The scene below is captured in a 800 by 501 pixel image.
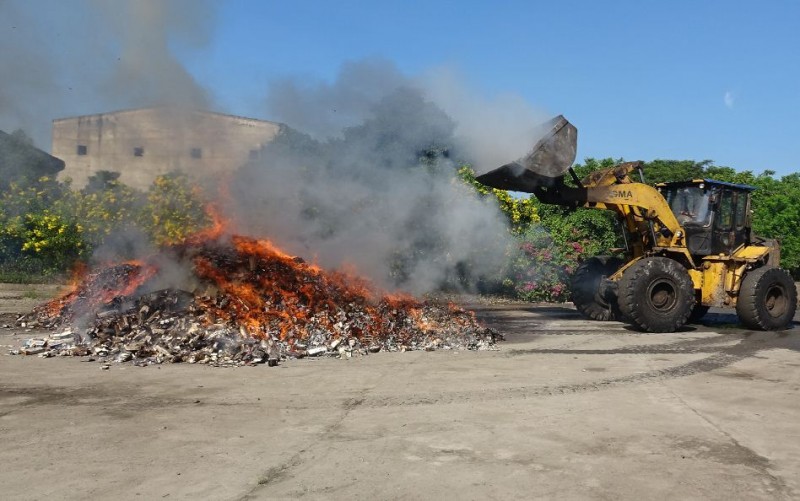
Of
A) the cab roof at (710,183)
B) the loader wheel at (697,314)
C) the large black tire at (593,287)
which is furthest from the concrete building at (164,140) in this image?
the loader wheel at (697,314)

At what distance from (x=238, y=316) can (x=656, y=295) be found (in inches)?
325

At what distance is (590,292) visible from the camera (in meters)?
14.5

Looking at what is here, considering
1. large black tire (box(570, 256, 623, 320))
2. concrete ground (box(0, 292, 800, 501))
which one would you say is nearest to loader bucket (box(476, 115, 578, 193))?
concrete ground (box(0, 292, 800, 501))

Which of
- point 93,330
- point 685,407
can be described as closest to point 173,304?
point 93,330

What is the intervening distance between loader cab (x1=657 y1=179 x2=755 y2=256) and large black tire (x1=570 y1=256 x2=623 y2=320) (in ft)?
6.45

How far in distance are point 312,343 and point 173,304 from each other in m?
2.43

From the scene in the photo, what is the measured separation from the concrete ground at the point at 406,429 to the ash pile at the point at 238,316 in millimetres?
622

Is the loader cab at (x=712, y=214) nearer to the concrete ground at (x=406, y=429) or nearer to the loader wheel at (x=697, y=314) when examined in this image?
the loader wheel at (x=697, y=314)

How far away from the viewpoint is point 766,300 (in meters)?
12.9

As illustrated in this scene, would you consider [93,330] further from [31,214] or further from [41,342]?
[31,214]

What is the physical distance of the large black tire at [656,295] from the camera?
1183cm

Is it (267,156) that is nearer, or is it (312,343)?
(312,343)

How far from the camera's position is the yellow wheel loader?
39.3 ft

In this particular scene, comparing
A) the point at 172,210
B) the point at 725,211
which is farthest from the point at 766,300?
the point at 172,210
